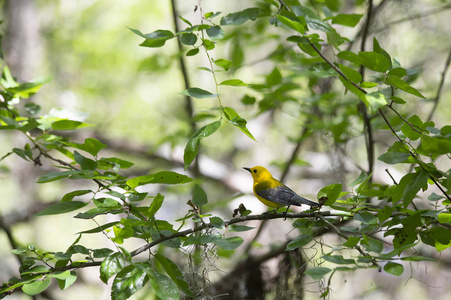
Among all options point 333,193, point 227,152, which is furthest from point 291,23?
point 227,152

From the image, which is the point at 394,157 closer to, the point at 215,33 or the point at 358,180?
the point at 358,180

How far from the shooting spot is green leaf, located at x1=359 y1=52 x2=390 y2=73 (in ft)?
4.93

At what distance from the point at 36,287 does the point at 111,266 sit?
28 centimetres

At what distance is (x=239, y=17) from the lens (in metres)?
1.88

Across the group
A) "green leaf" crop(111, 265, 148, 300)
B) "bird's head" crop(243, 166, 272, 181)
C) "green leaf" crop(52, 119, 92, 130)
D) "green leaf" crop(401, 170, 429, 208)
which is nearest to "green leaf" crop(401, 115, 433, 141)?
"green leaf" crop(401, 170, 429, 208)

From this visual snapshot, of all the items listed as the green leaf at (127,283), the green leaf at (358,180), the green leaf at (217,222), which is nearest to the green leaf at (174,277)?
the green leaf at (127,283)

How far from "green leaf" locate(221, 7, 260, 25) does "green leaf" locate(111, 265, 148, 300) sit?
1057 millimetres

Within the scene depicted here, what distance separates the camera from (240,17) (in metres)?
1.88

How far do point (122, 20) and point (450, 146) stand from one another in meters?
9.41

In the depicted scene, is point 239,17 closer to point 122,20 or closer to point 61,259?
point 61,259

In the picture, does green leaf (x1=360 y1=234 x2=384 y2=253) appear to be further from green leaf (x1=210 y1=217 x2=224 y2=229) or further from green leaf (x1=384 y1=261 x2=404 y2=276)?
green leaf (x1=210 y1=217 x2=224 y2=229)

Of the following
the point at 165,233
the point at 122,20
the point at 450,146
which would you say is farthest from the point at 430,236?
the point at 122,20

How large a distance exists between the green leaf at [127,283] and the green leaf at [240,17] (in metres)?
1.06

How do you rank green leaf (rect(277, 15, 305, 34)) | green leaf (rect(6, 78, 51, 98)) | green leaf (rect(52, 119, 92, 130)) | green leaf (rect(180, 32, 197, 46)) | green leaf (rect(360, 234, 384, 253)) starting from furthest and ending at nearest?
green leaf (rect(6, 78, 51, 98)) < green leaf (rect(52, 119, 92, 130)) < green leaf (rect(180, 32, 197, 46)) < green leaf (rect(277, 15, 305, 34)) < green leaf (rect(360, 234, 384, 253))
